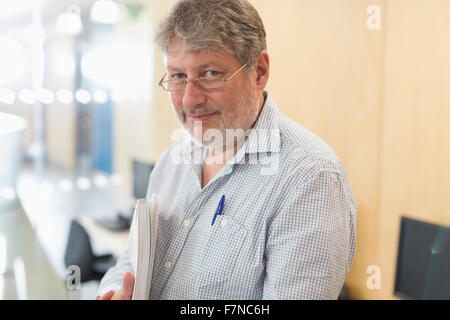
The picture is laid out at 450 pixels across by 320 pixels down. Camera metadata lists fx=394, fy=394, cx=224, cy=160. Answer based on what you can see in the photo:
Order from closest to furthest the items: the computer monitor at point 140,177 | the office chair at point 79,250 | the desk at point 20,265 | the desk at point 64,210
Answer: the desk at point 20,265
the office chair at point 79,250
the desk at point 64,210
the computer monitor at point 140,177

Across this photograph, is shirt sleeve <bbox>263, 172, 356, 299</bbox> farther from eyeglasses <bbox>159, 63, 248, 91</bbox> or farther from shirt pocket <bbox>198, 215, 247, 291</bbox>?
eyeglasses <bbox>159, 63, 248, 91</bbox>

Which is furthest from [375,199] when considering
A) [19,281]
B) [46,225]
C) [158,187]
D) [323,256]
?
[46,225]

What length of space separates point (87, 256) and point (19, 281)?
1.59 feet

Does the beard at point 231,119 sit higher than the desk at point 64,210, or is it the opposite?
the beard at point 231,119

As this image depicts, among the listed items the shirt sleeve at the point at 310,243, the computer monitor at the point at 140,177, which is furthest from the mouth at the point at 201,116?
the computer monitor at the point at 140,177

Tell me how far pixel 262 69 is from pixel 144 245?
456mm

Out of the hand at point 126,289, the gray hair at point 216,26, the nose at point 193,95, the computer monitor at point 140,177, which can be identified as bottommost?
the computer monitor at point 140,177

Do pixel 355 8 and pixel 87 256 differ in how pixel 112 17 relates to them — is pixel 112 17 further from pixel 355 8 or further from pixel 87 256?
pixel 355 8

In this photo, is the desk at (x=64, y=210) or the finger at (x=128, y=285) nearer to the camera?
the finger at (x=128, y=285)

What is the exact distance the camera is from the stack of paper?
83 centimetres

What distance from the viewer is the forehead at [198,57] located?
0.77 meters

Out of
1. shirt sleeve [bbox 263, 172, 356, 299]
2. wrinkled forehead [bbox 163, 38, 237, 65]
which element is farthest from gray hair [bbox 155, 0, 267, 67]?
shirt sleeve [bbox 263, 172, 356, 299]

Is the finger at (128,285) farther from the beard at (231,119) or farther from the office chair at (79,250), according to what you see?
the office chair at (79,250)

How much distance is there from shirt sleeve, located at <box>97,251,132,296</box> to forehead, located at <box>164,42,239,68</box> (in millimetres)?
505
